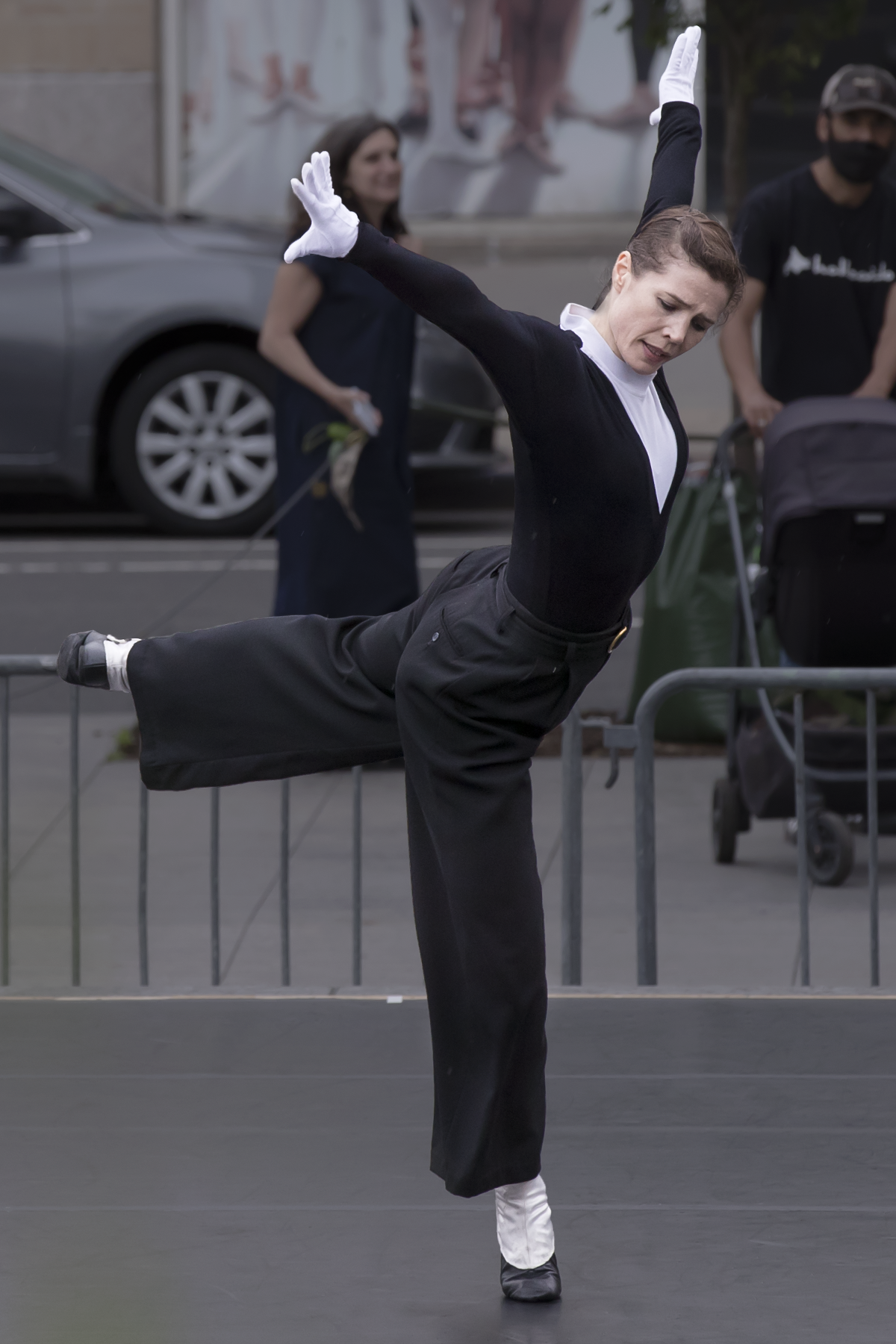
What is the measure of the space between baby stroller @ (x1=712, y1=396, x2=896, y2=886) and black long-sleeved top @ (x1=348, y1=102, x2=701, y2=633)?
2620 mm

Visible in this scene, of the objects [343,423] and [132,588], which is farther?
[132,588]

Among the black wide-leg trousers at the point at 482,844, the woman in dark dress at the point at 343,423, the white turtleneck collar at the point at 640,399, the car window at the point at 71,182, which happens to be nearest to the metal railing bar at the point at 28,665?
the black wide-leg trousers at the point at 482,844

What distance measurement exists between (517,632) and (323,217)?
706 mm

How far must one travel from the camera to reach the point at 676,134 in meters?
3.92

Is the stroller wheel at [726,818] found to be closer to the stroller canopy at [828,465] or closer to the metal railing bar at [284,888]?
the stroller canopy at [828,465]

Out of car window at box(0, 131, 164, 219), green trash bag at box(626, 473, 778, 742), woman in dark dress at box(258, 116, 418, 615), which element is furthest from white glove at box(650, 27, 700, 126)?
car window at box(0, 131, 164, 219)

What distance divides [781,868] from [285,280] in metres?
2.45

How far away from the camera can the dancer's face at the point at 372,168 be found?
6.90 m

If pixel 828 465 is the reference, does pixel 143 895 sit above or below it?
below

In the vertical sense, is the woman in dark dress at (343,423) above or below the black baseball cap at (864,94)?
below

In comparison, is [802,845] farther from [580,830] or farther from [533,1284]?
[533,1284]

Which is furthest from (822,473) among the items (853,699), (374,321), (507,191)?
(507,191)

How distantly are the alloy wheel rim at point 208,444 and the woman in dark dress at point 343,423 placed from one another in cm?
366

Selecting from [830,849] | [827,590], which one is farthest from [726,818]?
[827,590]
